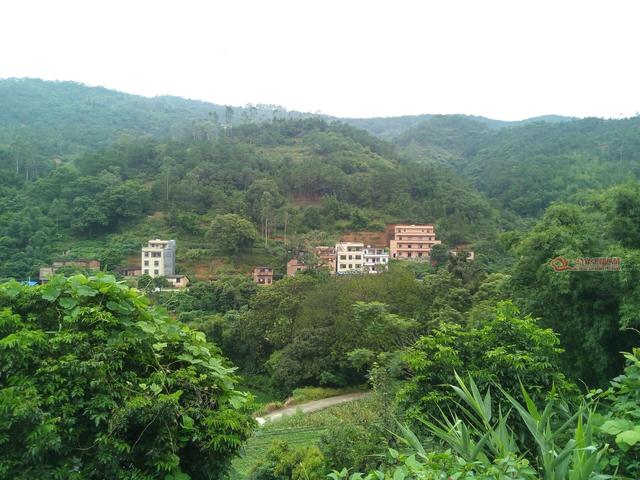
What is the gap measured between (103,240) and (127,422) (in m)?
31.3

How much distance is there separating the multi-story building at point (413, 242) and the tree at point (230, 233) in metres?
8.47

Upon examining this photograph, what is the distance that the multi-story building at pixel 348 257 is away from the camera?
2830 cm

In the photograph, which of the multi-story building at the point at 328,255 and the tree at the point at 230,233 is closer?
the multi-story building at the point at 328,255

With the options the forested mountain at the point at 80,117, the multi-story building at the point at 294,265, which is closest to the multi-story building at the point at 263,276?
the multi-story building at the point at 294,265

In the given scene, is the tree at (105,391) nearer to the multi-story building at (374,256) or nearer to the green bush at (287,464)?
the green bush at (287,464)

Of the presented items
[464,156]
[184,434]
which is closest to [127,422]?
[184,434]

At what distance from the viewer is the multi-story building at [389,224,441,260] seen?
31062 millimetres

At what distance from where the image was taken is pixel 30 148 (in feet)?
125

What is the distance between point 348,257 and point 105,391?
2606 cm

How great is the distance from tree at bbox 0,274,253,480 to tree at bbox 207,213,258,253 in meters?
25.9

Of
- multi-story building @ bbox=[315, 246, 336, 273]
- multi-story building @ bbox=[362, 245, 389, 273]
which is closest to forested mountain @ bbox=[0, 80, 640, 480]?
multi-story building @ bbox=[315, 246, 336, 273]

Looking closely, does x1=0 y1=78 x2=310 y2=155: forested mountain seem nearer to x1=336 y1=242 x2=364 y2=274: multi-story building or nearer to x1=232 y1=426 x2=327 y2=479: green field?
x1=336 y1=242 x2=364 y2=274: multi-story building

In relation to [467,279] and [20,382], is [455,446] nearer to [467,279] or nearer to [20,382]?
[20,382]

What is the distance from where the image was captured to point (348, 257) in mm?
28500
